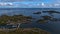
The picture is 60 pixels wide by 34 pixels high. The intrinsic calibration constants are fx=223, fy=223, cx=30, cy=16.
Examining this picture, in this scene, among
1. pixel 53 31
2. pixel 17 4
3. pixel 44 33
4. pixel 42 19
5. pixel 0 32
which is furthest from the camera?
pixel 17 4

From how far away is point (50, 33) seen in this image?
89.7 feet

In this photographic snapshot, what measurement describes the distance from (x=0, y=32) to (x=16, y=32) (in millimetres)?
1784

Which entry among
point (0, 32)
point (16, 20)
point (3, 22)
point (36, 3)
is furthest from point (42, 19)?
point (36, 3)

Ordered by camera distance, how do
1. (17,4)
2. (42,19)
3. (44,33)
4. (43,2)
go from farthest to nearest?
(17,4) < (43,2) < (42,19) < (44,33)

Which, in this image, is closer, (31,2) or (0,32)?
(0,32)

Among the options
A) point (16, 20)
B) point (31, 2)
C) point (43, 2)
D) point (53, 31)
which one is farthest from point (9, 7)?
point (53, 31)

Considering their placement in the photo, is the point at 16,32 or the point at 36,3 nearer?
the point at 16,32

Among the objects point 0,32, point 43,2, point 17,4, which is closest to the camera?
point 0,32

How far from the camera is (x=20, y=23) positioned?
32500 millimetres

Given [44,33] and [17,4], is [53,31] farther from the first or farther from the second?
[17,4]

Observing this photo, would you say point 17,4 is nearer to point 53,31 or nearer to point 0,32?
point 53,31

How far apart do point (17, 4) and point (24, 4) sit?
2.79 meters

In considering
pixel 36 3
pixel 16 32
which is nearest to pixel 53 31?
pixel 16 32

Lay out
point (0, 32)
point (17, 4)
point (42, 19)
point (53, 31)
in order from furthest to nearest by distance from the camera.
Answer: point (17, 4) → point (42, 19) → point (53, 31) → point (0, 32)
